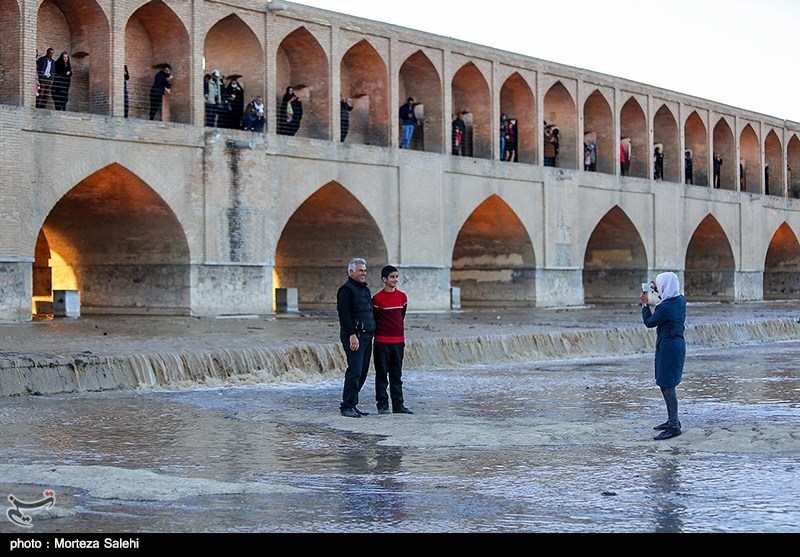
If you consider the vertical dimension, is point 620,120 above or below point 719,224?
above

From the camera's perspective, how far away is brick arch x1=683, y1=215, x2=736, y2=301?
3481 cm

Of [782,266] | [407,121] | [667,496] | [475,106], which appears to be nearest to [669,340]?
[667,496]

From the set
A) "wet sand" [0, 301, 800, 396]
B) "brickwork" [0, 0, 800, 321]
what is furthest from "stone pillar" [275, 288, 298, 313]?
"brickwork" [0, 0, 800, 321]

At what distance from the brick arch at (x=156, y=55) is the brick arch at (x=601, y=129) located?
12.8m

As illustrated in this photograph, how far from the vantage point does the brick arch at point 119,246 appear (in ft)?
66.8

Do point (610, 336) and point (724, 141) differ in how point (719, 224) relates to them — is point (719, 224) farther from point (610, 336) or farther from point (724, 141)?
point (610, 336)

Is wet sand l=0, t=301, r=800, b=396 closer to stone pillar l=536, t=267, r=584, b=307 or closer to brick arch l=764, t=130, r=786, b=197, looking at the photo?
stone pillar l=536, t=267, r=584, b=307

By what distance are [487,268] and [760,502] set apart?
23420 mm

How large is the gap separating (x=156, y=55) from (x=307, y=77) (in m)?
3.38

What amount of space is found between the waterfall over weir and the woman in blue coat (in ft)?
18.9

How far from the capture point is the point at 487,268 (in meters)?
28.8

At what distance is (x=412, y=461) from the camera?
6836 millimetres

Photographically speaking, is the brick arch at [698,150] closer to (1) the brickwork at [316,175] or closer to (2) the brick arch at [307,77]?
(1) the brickwork at [316,175]

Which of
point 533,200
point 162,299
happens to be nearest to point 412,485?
point 162,299
